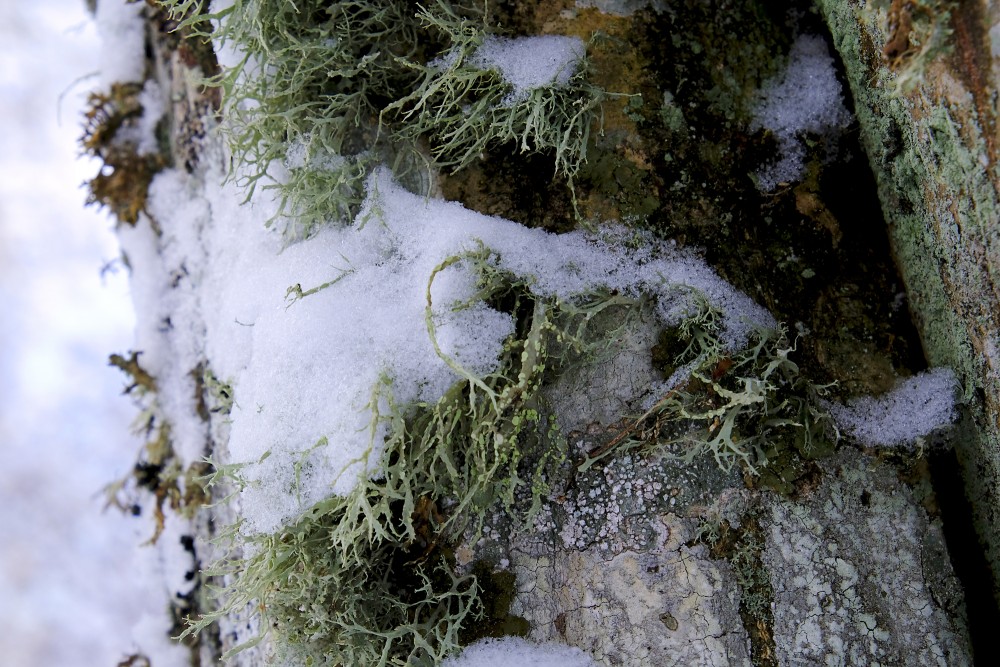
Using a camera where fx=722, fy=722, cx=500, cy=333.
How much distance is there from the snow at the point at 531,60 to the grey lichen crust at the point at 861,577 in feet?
2.41

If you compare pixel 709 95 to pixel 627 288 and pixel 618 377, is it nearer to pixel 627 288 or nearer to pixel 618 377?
pixel 627 288

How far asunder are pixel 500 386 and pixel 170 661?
3.46 ft

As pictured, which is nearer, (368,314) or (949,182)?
(949,182)

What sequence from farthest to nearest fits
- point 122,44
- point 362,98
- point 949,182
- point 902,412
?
point 122,44 < point 362,98 < point 902,412 < point 949,182

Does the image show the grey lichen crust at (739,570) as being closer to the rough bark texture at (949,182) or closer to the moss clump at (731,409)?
the moss clump at (731,409)

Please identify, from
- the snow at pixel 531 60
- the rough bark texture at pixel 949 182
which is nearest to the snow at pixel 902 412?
the rough bark texture at pixel 949 182

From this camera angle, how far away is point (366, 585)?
1188 mm

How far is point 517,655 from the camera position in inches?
44.0

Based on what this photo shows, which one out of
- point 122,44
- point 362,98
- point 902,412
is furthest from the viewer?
point 122,44

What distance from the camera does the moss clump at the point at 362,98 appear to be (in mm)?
1151

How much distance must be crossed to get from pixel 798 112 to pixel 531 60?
1.50 feet

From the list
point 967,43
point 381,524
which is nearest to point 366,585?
point 381,524

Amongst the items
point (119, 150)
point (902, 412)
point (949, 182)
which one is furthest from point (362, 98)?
point (902, 412)

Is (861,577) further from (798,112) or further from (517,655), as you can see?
(798,112)
